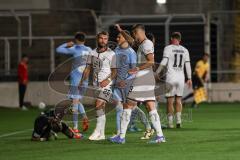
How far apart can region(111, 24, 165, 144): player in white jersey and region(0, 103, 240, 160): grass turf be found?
0.41m

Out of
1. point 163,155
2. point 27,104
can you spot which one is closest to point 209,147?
point 163,155

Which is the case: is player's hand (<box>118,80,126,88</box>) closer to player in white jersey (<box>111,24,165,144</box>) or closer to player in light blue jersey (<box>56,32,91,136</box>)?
player in white jersey (<box>111,24,165,144</box>)

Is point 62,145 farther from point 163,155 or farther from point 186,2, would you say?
point 186,2

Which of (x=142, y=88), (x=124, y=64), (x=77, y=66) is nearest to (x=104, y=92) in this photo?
(x=124, y=64)

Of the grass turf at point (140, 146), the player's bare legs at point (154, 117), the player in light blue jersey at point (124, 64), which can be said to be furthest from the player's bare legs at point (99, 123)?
the player's bare legs at point (154, 117)

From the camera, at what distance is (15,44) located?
114 feet

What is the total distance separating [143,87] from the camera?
15.9 metres

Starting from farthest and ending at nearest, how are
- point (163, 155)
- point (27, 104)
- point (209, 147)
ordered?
point (27, 104)
point (209, 147)
point (163, 155)

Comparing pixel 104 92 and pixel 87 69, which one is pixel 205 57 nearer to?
pixel 87 69

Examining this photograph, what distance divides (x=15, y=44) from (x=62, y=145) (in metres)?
19.0

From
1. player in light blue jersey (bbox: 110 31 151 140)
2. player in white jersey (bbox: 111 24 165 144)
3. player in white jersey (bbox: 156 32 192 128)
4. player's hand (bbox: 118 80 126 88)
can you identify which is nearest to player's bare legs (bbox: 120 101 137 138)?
player in white jersey (bbox: 111 24 165 144)

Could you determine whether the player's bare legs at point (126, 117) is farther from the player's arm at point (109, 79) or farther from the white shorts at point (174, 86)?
the white shorts at point (174, 86)

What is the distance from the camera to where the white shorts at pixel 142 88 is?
15.9 meters

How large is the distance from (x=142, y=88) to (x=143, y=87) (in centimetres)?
3
